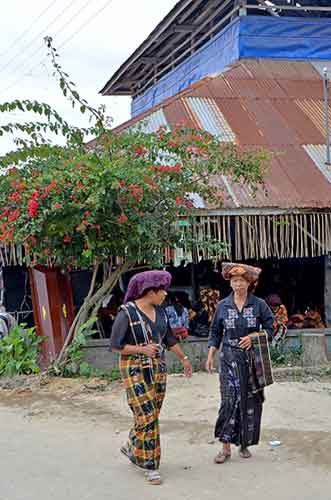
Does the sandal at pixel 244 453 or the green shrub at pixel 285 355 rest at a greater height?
the green shrub at pixel 285 355

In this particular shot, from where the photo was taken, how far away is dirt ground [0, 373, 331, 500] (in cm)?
469

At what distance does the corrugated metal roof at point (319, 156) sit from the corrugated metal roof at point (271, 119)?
0.05 feet

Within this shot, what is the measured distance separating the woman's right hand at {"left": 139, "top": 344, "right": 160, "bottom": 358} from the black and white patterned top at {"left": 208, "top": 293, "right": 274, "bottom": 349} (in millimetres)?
661

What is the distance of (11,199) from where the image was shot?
26.7 feet

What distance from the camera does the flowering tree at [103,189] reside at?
7.77 m

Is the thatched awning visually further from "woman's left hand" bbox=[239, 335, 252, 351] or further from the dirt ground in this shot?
"woman's left hand" bbox=[239, 335, 252, 351]

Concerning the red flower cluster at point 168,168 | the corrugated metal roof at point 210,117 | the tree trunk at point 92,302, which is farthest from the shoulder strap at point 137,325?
the corrugated metal roof at point 210,117

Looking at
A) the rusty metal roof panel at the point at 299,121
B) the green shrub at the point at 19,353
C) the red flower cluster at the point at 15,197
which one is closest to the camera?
the red flower cluster at the point at 15,197

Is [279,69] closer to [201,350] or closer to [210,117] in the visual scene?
[210,117]

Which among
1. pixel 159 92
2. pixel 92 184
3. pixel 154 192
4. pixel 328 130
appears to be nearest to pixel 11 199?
pixel 92 184

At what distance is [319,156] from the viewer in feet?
36.3

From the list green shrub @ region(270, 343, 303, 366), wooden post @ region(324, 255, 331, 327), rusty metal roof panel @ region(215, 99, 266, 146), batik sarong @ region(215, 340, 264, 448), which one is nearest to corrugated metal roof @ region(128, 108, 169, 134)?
rusty metal roof panel @ region(215, 99, 266, 146)

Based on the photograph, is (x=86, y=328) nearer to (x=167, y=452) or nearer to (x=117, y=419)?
(x=117, y=419)

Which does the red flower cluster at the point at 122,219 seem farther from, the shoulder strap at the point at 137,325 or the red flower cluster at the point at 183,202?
the shoulder strap at the point at 137,325
